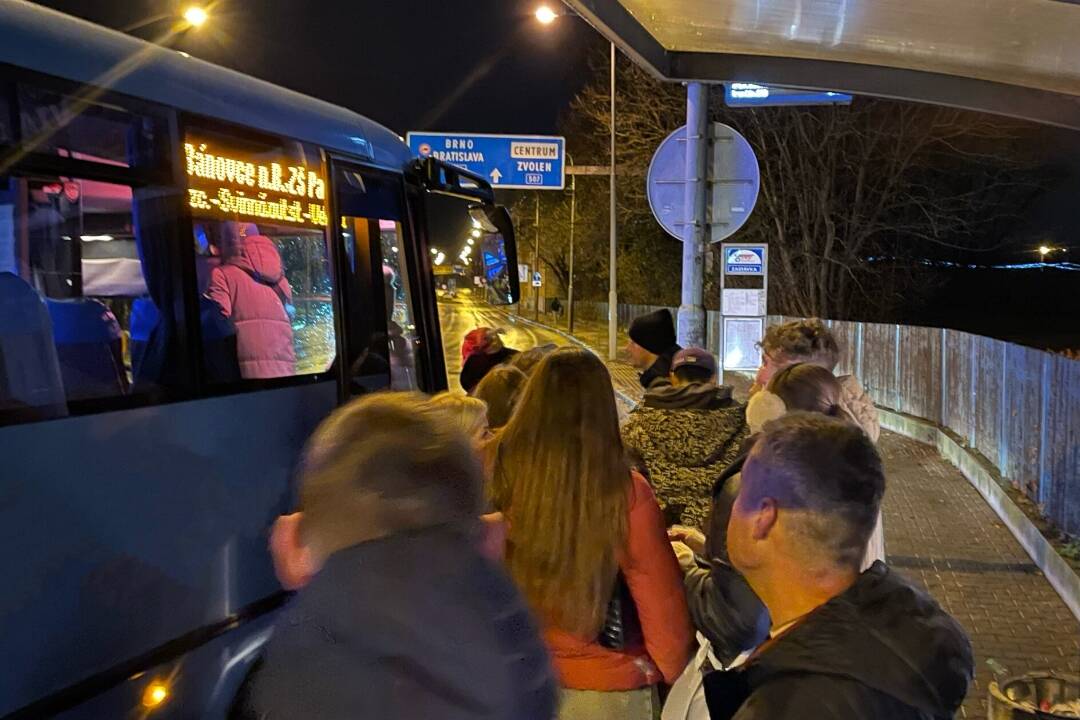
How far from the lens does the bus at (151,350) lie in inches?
142

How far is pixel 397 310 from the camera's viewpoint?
6473 millimetres

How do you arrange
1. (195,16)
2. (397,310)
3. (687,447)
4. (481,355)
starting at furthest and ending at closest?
(195,16) → (481,355) → (397,310) → (687,447)

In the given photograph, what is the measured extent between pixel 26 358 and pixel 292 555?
2.36 metres

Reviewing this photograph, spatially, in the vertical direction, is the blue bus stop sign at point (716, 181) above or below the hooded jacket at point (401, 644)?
above

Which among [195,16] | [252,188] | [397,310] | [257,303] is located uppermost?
[195,16]

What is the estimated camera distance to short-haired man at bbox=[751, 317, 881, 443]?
14.7 feet

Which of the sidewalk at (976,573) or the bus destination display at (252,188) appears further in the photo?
the sidewalk at (976,573)

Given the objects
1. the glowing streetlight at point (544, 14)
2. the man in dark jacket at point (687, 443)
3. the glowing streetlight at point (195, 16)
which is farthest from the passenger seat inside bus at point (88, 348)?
the glowing streetlight at point (544, 14)

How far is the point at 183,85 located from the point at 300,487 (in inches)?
126

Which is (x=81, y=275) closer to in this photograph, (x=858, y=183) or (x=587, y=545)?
(x=587, y=545)

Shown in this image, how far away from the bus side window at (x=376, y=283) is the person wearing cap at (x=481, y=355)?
0.36 m

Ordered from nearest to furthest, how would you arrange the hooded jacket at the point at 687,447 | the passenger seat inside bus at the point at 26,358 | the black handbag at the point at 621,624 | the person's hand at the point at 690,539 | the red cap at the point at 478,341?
the black handbag at the point at 621,624
the person's hand at the point at 690,539
the passenger seat inside bus at the point at 26,358
the hooded jacket at the point at 687,447
the red cap at the point at 478,341

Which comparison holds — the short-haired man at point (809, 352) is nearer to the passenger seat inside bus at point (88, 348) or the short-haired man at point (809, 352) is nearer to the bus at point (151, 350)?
the bus at point (151, 350)

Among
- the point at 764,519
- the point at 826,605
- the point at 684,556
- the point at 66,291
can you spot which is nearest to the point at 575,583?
the point at 684,556
